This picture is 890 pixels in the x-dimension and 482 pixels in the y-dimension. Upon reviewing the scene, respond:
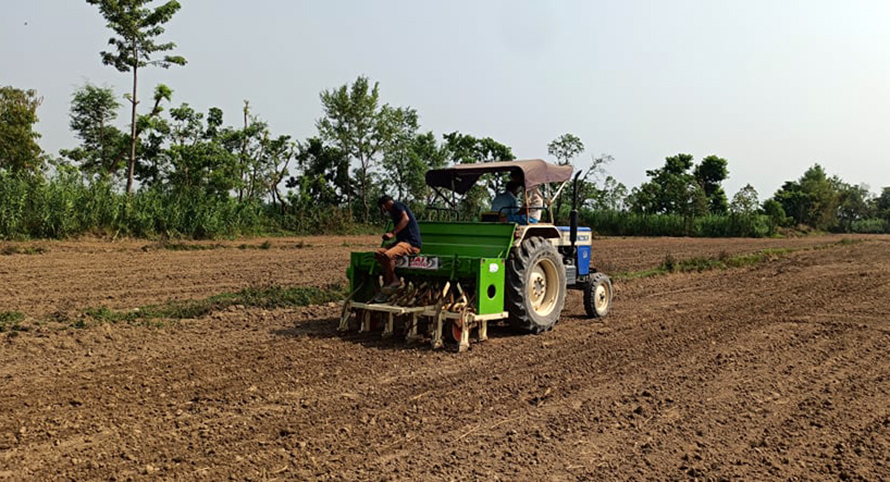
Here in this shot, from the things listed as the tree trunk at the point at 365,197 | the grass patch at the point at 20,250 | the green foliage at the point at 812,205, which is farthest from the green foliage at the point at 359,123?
the green foliage at the point at 812,205

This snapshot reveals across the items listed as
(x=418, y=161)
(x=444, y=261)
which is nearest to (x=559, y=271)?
(x=444, y=261)

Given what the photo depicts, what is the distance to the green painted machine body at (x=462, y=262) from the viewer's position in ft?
23.3

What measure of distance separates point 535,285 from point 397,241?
1.76 meters

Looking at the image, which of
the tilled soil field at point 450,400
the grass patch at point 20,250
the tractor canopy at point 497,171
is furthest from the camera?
the grass patch at point 20,250

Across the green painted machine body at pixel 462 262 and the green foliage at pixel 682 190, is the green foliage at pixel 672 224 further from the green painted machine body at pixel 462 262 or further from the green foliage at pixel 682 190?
the green painted machine body at pixel 462 262

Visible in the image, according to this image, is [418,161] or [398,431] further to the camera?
[418,161]

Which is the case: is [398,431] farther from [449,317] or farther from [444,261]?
[444,261]

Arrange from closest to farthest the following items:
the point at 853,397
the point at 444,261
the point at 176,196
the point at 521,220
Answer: the point at 853,397
the point at 444,261
the point at 521,220
the point at 176,196

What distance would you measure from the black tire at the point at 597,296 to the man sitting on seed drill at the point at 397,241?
2.68 meters

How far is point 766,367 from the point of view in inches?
245

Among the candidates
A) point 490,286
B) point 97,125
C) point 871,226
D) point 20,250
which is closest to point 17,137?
point 97,125

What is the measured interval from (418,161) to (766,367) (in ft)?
85.5

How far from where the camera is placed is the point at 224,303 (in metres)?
9.23

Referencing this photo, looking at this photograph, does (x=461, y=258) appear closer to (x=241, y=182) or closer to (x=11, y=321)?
(x=11, y=321)
